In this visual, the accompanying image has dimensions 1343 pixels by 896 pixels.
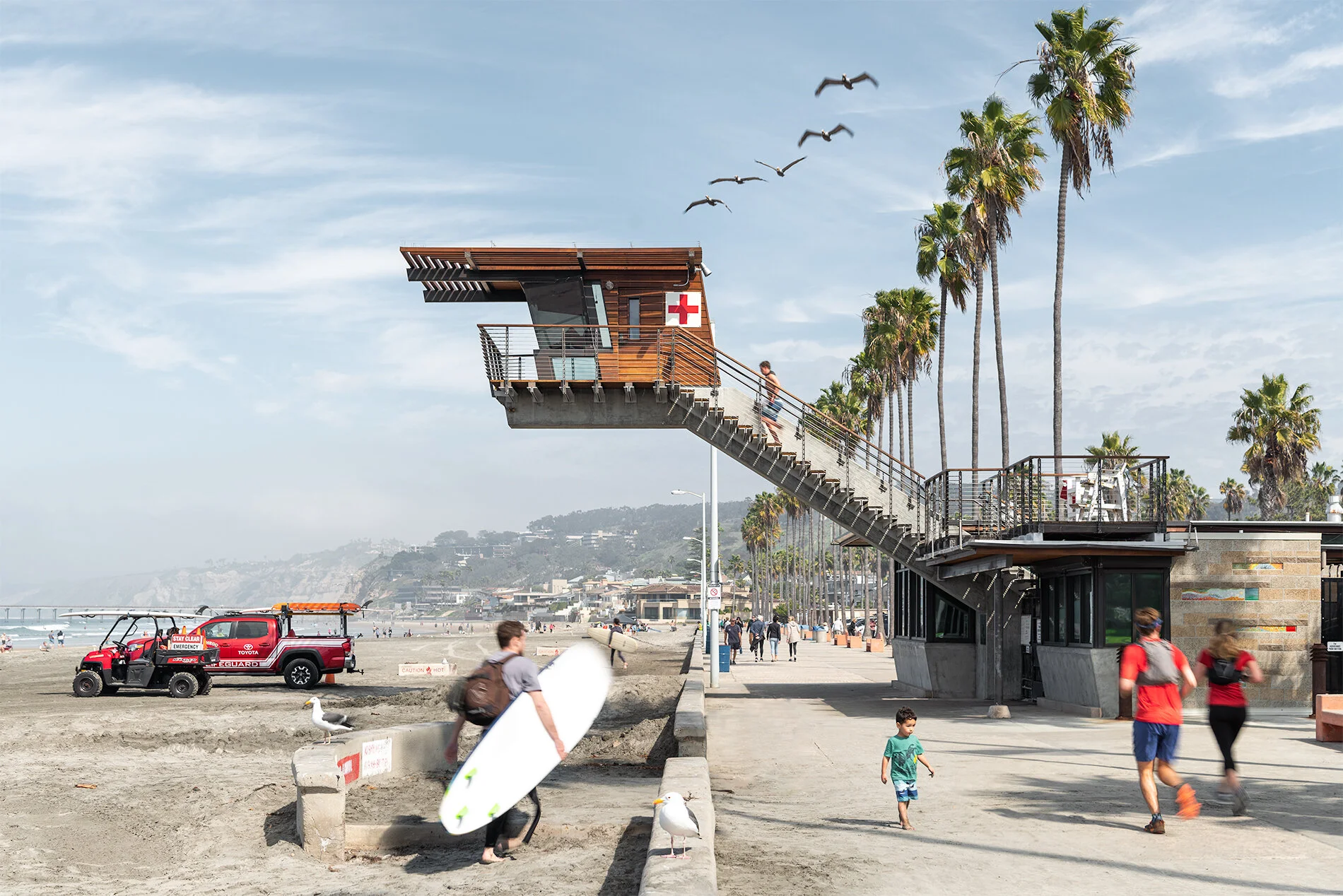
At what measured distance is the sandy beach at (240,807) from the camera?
9.89m

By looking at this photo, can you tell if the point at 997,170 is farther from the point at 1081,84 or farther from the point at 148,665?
the point at 148,665

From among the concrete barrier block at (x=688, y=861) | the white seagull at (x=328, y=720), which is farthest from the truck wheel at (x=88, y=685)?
the concrete barrier block at (x=688, y=861)

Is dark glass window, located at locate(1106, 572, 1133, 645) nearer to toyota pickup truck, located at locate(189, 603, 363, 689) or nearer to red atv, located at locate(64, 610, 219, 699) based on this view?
toyota pickup truck, located at locate(189, 603, 363, 689)

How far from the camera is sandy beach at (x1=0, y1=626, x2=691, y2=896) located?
989cm

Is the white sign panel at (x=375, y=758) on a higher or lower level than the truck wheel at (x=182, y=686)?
higher

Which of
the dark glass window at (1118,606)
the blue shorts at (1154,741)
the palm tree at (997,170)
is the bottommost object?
the blue shorts at (1154,741)

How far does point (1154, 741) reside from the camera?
33.2ft

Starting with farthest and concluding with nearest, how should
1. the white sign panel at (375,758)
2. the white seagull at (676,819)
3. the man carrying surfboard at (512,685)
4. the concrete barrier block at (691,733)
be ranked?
the concrete barrier block at (691,733)
the white sign panel at (375,758)
the man carrying surfboard at (512,685)
the white seagull at (676,819)

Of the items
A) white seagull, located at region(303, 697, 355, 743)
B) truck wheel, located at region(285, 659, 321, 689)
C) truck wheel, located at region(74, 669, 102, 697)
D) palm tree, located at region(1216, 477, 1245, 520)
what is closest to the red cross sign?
white seagull, located at region(303, 697, 355, 743)

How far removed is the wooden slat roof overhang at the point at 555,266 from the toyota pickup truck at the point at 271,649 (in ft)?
39.0

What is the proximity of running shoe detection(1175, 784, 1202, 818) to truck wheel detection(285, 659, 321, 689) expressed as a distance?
87.6 feet

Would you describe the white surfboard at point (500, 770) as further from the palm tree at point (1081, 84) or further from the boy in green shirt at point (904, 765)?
the palm tree at point (1081, 84)

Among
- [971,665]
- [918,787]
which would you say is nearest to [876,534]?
[971,665]

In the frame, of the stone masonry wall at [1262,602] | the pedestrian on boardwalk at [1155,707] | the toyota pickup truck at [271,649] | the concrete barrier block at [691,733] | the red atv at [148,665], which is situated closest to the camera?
the pedestrian on boardwalk at [1155,707]
